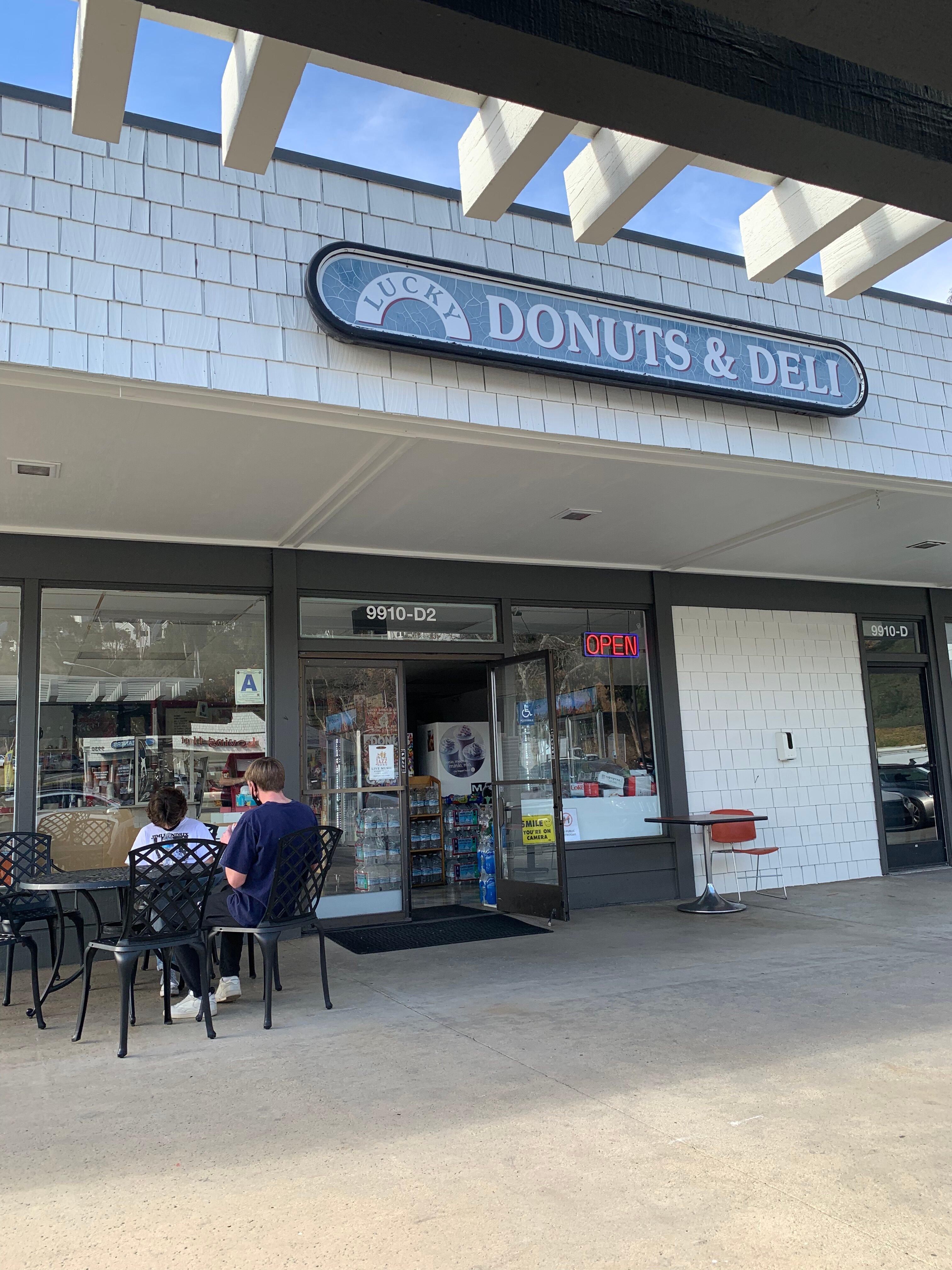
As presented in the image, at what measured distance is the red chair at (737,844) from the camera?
8.27m

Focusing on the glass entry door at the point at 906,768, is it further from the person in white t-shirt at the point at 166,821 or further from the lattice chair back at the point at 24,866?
the lattice chair back at the point at 24,866

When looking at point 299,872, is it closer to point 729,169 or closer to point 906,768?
point 729,169

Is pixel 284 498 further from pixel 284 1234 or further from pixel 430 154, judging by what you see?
pixel 284 1234

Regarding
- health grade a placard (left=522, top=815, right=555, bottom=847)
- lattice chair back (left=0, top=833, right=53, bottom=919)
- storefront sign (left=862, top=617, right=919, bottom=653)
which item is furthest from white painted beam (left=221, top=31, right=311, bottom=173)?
storefront sign (left=862, top=617, right=919, bottom=653)

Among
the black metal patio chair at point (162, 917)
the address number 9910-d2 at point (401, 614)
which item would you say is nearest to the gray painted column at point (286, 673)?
the address number 9910-d2 at point (401, 614)

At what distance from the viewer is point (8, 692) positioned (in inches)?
255

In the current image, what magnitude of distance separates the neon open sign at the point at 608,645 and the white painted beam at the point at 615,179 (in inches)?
243

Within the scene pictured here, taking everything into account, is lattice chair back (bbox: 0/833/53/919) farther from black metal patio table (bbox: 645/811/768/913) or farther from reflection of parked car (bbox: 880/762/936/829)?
reflection of parked car (bbox: 880/762/936/829)

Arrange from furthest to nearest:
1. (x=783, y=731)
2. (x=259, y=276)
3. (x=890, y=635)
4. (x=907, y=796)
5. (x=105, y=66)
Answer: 1. (x=890, y=635)
2. (x=907, y=796)
3. (x=783, y=731)
4. (x=259, y=276)
5. (x=105, y=66)

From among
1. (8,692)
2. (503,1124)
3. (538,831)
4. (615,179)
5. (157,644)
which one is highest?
(615,179)

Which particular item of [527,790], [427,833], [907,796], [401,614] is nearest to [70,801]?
[401,614]

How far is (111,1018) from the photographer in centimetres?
486

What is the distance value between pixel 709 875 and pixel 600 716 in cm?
162

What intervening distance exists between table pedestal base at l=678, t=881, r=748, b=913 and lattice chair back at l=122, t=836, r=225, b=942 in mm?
4371
